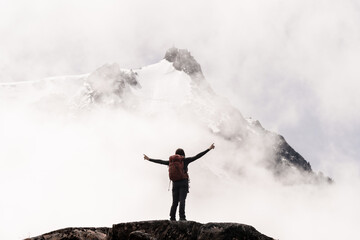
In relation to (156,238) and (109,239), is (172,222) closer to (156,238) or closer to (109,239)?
(156,238)

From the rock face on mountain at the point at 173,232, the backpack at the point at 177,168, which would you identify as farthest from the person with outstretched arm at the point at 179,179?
the rock face on mountain at the point at 173,232

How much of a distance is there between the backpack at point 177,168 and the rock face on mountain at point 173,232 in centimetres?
385

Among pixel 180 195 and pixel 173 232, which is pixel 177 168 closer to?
pixel 180 195

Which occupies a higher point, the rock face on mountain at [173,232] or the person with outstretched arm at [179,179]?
the person with outstretched arm at [179,179]

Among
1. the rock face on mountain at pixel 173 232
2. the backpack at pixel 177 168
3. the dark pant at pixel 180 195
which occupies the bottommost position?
the rock face on mountain at pixel 173 232

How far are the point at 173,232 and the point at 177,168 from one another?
14.1ft

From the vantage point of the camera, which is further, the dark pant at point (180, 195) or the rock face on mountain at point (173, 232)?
the dark pant at point (180, 195)

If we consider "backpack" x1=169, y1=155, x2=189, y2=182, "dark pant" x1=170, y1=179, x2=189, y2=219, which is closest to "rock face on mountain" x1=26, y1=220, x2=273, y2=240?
"dark pant" x1=170, y1=179, x2=189, y2=219

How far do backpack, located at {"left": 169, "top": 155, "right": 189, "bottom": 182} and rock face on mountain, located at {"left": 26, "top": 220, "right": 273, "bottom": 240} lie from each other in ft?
12.6

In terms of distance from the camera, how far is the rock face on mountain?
12.9m

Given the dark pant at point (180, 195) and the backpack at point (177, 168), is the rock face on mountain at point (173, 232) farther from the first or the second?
the backpack at point (177, 168)

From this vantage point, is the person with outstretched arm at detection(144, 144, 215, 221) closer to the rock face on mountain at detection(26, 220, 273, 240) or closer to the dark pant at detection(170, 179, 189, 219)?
the dark pant at detection(170, 179, 189, 219)

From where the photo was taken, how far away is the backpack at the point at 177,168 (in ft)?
56.6

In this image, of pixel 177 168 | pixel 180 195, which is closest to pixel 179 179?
pixel 177 168
